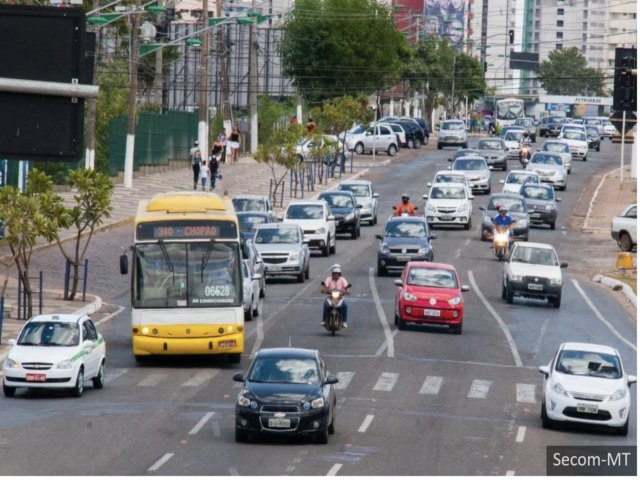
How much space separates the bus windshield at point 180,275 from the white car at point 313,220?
21.5 metres

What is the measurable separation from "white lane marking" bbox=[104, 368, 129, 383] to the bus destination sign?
2882 mm

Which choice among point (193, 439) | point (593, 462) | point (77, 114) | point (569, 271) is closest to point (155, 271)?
point (193, 439)

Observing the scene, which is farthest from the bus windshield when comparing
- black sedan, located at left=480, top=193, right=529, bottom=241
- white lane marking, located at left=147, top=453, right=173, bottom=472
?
black sedan, located at left=480, top=193, right=529, bottom=241

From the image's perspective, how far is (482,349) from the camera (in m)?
35.2

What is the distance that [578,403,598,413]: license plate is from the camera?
25.1 metres

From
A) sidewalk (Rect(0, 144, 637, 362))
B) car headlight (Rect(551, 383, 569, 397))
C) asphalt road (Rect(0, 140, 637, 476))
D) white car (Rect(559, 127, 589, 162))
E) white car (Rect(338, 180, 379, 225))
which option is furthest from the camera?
white car (Rect(559, 127, 589, 162))

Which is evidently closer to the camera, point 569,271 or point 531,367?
point 531,367

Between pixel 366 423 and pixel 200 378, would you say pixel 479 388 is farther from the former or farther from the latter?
pixel 200 378

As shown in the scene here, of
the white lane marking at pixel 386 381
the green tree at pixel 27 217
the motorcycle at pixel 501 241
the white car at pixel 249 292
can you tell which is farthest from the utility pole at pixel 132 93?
the white lane marking at pixel 386 381

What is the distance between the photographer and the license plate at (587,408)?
82.4ft

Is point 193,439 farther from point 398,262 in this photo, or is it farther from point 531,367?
point 398,262

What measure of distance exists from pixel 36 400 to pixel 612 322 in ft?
64.2

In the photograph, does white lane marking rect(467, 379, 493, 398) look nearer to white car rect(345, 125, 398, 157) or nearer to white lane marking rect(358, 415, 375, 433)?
white lane marking rect(358, 415, 375, 433)

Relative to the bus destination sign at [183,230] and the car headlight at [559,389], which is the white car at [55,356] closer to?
the bus destination sign at [183,230]
